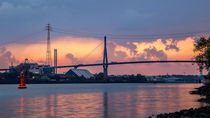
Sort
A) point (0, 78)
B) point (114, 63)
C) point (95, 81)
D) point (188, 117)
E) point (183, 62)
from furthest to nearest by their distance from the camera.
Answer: point (95, 81) → point (0, 78) → point (114, 63) → point (183, 62) → point (188, 117)

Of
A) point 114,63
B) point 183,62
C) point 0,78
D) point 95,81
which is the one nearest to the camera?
point 183,62

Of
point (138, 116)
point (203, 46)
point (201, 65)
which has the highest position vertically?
point (203, 46)

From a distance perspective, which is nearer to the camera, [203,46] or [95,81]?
[203,46]

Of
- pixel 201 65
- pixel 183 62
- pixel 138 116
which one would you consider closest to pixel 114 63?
pixel 183 62

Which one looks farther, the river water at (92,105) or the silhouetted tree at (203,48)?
the silhouetted tree at (203,48)

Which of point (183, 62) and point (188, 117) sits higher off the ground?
point (183, 62)

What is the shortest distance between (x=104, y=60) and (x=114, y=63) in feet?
17.2

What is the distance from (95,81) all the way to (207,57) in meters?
158

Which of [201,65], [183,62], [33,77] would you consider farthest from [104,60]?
[201,65]

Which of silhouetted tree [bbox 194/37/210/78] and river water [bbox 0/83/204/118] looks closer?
river water [bbox 0/83/204/118]

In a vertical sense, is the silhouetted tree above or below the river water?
above

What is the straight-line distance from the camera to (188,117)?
56.2ft

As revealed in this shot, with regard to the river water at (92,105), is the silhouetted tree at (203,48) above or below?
above

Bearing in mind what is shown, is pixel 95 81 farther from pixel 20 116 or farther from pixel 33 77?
pixel 20 116
